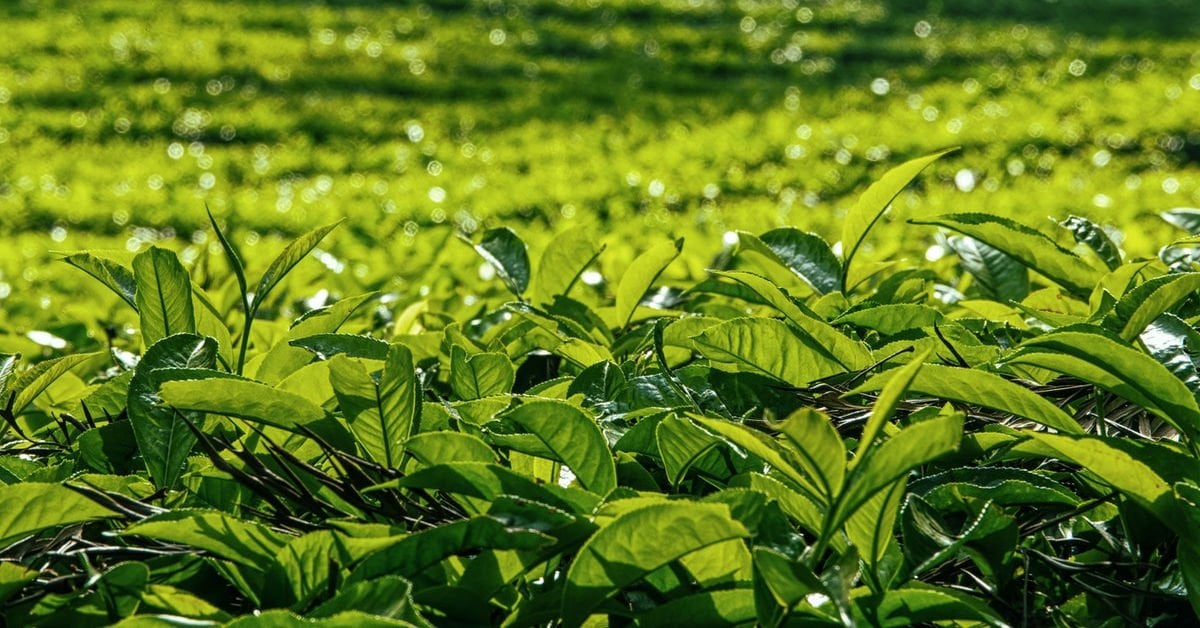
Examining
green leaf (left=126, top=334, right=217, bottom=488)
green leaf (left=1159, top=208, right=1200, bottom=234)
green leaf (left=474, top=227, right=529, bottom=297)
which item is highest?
green leaf (left=1159, top=208, right=1200, bottom=234)

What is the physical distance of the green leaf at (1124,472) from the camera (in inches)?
35.8

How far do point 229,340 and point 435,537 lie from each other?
0.64 m

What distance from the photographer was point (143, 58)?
13578 mm

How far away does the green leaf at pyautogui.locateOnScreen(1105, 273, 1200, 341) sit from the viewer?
1.08 metres

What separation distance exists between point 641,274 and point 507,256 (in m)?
0.28

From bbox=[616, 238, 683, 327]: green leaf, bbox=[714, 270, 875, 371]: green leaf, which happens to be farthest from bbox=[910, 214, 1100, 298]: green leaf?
bbox=[616, 238, 683, 327]: green leaf

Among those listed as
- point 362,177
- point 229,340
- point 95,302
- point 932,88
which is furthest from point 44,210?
point 932,88

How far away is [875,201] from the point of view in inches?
57.8

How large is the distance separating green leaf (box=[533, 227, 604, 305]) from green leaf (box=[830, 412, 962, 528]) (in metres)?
0.89

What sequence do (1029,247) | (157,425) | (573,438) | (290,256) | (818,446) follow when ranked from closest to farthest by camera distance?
1. (818,446)
2. (573,438)
3. (157,425)
4. (290,256)
5. (1029,247)

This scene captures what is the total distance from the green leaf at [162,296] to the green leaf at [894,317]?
0.78 metres

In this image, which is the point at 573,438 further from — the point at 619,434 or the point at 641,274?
the point at 641,274

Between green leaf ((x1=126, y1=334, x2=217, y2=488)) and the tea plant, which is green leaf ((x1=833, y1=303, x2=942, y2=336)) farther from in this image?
green leaf ((x1=126, y1=334, x2=217, y2=488))

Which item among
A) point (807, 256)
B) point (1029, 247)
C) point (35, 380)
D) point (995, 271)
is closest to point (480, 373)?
point (35, 380)
